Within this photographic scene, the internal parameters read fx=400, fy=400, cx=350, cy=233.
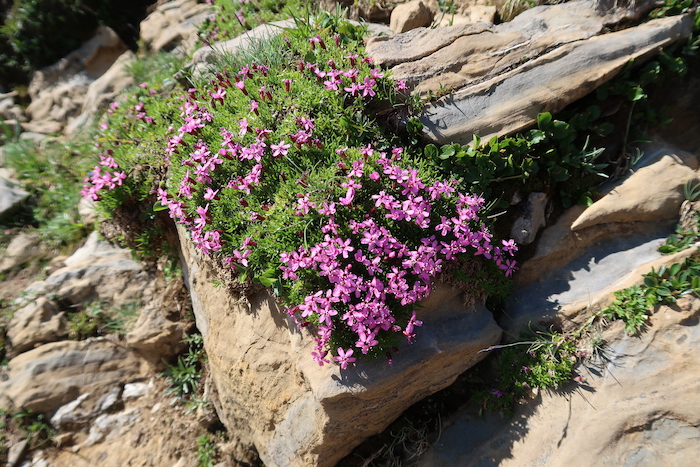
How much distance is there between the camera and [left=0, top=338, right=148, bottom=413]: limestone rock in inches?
206

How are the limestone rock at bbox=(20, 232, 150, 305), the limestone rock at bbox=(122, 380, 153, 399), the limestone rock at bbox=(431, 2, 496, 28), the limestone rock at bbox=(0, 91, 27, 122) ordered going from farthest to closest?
the limestone rock at bbox=(0, 91, 27, 122) → the limestone rock at bbox=(20, 232, 150, 305) → the limestone rock at bbox=(122, 380, 153, 399) → the limestone rock at bbox=(431, 2, 496, 28)

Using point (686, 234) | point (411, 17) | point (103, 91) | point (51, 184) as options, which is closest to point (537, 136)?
point (686, 234)

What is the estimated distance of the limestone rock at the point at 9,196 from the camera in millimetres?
6949

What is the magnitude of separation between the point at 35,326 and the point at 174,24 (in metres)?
5.93

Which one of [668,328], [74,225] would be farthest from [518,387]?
[74,225]

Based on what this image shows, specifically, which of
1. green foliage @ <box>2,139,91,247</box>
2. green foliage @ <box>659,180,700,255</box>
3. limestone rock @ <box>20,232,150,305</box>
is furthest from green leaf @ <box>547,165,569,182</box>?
green foliage @ <box>2,139,91,247</box>

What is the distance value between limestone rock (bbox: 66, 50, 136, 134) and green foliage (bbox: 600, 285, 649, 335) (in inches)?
320

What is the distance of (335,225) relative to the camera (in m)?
3.35

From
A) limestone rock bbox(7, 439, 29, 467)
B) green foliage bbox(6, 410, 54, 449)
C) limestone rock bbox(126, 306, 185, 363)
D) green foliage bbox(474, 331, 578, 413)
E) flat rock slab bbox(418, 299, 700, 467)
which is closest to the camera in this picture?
flat rock slab bbox(418, 299, 700, 467)

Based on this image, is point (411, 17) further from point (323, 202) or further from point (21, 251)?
point (21, 251)

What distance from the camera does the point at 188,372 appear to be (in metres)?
5.41

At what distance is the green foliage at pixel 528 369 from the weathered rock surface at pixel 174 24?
6939 mm

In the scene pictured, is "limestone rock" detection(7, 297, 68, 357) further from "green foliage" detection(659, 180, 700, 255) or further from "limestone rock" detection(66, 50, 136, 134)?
"green foliage" detection(659, 180, 700, 255)

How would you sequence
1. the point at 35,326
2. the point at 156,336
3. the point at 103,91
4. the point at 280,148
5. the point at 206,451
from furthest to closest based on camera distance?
the point at 103,91 → the point at 35,326 → the point at 156,336 → the point at 206,451 → the point at 280,148
